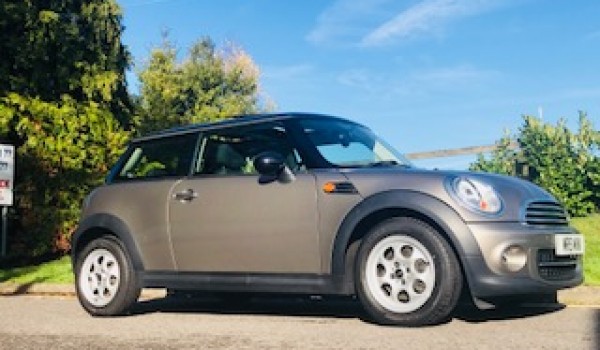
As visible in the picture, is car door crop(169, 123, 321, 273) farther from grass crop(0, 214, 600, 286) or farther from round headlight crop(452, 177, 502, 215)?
grass crop(0, 214, 600, 286)

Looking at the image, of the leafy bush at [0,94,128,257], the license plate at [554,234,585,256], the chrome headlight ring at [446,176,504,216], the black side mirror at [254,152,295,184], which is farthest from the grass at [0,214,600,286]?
the black side mirror at [254,152,295,184]

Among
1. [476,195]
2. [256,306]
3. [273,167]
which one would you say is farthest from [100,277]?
[476,195]

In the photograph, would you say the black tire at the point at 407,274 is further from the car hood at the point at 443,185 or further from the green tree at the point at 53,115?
the green tree at the point at 53,115

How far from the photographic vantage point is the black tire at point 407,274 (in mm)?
4797

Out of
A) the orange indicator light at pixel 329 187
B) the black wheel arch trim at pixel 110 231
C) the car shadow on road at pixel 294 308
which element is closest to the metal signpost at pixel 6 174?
the car shadow on road at pixel 294 308

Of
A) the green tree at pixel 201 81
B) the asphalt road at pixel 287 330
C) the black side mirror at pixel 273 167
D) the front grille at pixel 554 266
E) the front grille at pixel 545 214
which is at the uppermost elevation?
the green tree at pixel 201 81

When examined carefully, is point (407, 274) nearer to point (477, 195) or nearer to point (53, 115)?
point (477, 195)

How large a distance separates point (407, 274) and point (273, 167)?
4.03 ft

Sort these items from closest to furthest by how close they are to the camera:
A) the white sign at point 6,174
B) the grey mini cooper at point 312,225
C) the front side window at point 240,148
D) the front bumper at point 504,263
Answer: the front bumper at point 504,263 → the grey mini cooper at point 312,225 → the front side window at point 240,148 → the white sign at point 6,174

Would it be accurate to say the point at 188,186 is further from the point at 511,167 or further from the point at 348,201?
the point at 511,167

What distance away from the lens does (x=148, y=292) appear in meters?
8.23

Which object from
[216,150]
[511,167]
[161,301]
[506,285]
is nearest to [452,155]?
[511,167]

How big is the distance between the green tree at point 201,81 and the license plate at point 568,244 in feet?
90.4

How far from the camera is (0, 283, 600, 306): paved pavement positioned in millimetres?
6539
